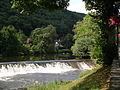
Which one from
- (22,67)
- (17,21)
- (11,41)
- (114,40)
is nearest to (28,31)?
(17,21)

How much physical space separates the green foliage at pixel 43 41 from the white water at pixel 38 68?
116ft

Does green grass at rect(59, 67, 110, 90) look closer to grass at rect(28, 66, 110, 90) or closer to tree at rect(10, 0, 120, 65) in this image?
grass at rect(28, 66, 110, 90)

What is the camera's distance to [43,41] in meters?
68.8

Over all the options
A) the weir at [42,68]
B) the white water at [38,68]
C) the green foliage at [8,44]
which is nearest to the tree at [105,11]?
the weir at [42,68]

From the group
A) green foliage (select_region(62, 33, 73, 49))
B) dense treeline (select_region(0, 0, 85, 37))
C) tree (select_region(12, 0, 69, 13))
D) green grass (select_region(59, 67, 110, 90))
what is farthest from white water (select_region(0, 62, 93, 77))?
green foliage (select_region(62, 33, 73, 49))

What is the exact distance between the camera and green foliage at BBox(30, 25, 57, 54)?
68.2 m

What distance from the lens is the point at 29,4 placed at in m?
11.8

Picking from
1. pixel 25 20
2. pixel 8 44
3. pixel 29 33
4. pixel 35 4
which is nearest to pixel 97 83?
pixel 35 4

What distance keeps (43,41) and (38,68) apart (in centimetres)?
3869

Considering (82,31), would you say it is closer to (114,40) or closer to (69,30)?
(114,40)

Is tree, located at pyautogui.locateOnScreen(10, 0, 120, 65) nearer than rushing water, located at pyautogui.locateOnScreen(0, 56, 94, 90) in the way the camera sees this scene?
Yes

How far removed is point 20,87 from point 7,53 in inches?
1402

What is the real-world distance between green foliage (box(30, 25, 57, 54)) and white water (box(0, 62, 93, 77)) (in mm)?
35428

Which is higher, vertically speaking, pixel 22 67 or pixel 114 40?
pixel 114 40
